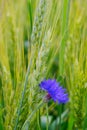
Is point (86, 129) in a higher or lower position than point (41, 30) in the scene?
lower

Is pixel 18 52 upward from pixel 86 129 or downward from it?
upward

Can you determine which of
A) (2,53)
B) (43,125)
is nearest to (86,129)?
(43,125)

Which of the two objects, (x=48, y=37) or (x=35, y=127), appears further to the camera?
(x=35, y=127)

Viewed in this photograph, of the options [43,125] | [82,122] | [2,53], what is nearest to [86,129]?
[82,122]

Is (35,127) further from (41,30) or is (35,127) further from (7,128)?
(41,30)

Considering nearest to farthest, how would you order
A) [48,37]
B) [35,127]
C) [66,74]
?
[48,37] → [35,127] → [66,74]

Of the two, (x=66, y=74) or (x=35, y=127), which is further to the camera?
(x=66, y=74)

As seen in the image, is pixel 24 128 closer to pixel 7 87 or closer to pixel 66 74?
pixel 7 87

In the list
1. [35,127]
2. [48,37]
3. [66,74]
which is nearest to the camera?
[48,37]

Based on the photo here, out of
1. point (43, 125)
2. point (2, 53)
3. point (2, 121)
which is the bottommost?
point (43, 125)
